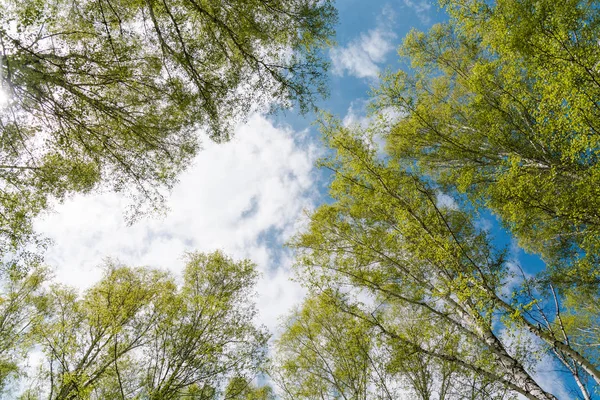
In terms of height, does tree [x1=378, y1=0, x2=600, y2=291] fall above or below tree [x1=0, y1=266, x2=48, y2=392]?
above

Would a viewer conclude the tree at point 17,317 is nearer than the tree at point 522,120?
No

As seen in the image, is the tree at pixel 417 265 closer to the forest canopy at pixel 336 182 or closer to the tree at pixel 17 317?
the forest canopy at pixel 336 182

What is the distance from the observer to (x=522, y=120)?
276 inches

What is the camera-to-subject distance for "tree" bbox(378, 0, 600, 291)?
377cm

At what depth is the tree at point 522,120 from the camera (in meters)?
3.77

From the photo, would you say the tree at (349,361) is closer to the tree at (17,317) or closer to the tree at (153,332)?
the tree at (153,332)

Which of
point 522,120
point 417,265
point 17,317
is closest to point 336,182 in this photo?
point 417,265

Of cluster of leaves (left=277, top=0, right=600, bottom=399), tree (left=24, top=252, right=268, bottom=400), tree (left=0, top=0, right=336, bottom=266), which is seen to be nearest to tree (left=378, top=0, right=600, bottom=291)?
cluster of leaves (left=277, top=0, right=600, bottom=399)

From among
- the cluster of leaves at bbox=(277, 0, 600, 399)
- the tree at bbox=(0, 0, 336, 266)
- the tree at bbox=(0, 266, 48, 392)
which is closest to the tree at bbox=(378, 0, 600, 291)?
the cluster of leaves at bbox=(277, 0, 600, 399)

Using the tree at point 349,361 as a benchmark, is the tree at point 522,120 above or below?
above

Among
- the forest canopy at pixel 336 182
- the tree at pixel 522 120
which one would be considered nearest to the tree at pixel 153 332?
the forest canopy at pixel 336 182

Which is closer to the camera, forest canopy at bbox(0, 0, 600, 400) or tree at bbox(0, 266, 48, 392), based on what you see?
forest canopy at bbox(0, 0, 600, 400)

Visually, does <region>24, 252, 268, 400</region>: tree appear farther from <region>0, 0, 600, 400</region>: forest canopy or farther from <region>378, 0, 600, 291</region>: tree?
<region>378, 0, 600, 291</region>: tree

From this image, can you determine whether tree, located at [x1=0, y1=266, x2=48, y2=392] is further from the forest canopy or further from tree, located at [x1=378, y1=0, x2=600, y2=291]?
tree, located at [x1=378, y1=0, x2=600, y2=291]
